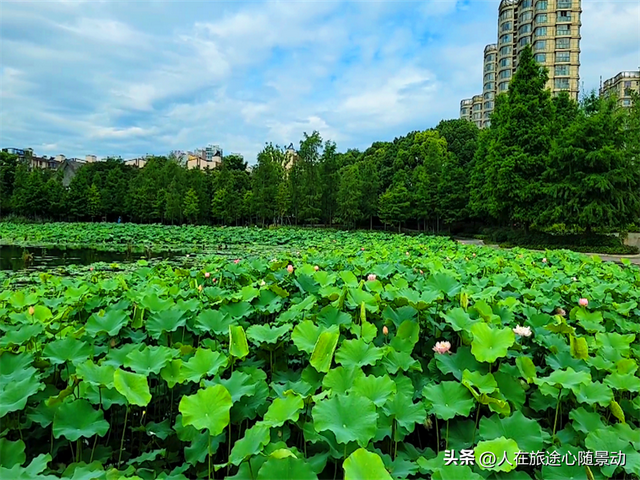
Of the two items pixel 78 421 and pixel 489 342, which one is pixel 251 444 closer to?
pixel 78 421

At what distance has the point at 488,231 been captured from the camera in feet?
77.2

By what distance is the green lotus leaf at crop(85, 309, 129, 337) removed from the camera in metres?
1.70

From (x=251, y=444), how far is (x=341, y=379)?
326 millimetres

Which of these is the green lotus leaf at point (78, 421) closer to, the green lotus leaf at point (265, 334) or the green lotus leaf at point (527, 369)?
the green lotus leaf at point (265, 334)

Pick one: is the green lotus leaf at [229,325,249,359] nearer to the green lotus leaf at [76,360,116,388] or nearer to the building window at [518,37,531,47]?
the green lotus leaf at [76,360,116,388]

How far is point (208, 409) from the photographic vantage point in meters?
1.02

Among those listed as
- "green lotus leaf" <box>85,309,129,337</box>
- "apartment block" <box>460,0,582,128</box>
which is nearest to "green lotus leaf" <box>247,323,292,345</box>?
"green lotus leaf" <box>85,309,129,337</box>

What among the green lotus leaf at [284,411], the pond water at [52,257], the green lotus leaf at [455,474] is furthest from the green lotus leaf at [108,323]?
the pond water at [52,257]

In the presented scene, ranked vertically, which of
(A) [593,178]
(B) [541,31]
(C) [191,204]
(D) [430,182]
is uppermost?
(B) [541,31]

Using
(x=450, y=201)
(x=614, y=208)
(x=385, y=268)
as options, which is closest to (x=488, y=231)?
(x=450, y=201)

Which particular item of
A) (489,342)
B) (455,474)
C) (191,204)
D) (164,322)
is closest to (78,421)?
(164,322)

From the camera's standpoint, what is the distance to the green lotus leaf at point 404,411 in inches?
42.6

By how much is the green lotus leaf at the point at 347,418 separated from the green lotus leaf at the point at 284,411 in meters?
0.04

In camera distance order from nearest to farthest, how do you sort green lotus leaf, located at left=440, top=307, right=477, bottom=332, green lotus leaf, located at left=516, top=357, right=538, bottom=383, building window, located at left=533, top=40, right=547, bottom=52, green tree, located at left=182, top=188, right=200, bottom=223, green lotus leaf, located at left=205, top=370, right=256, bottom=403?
1. green lotus leaf, located at left=205, top=370, right=256, bottom=403
2. green lotus leaf, located at left=516, top=357, right=538, bottom=383
3. green lotus leaf, located at left=440, top=307, right=477, bottom=332
4. green tree, located at left=182, top=188, right=200, bottom=223
5. building window, located at left=533, top=40, right=547, bottom=52
